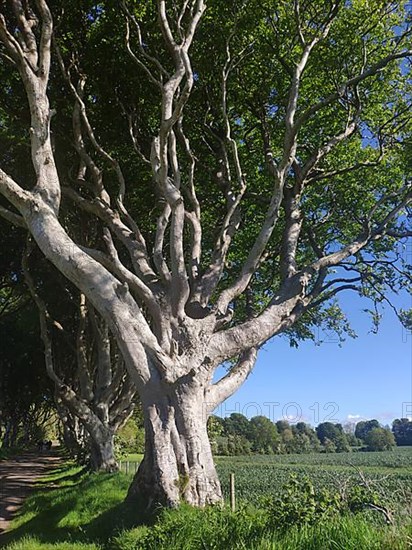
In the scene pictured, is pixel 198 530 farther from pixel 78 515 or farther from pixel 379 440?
pixel 379 440

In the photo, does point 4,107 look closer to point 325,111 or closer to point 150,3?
point 150,3

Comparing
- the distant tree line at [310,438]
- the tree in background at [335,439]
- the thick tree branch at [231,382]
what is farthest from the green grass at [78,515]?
the tree in background at [335,439]

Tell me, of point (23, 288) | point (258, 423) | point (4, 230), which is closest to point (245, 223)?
point (4, 230)

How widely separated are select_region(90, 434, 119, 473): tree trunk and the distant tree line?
1915 inches

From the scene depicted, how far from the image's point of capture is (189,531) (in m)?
5.68

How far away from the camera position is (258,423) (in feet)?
277

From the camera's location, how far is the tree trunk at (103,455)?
14203mm

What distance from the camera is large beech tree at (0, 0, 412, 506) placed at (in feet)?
25.9

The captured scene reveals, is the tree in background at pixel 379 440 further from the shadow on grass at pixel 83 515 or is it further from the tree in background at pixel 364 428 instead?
the shadow on grass at pixel 83 515

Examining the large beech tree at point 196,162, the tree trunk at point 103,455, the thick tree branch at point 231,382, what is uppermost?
the large beech tree at point 196,162

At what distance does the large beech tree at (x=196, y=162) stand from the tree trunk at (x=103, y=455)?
5339 millimetres

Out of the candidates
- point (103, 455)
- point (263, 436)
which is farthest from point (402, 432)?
point (103, 455)

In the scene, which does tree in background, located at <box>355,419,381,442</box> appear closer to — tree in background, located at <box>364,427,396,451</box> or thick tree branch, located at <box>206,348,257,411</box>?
tree in background, located at <box>364,427,396,451</box>

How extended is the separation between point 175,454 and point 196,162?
25.2 ft
